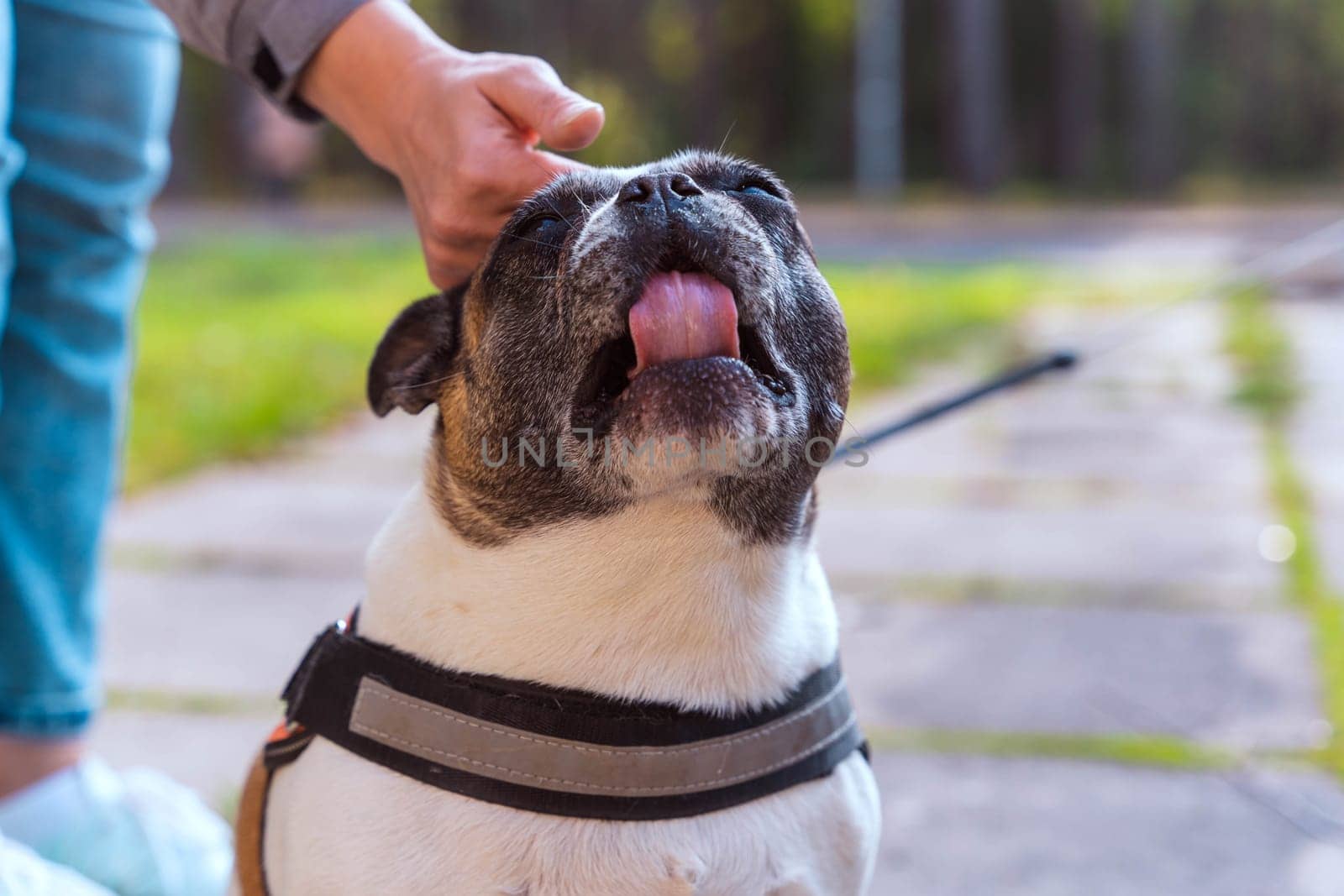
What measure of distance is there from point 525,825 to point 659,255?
0.68 m

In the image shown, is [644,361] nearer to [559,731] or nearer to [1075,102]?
[559,731]

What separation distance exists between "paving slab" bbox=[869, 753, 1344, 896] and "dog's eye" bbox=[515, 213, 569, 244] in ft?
4.01

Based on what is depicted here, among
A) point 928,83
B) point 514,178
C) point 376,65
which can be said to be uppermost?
point 376,65

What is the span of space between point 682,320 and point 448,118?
430 mm

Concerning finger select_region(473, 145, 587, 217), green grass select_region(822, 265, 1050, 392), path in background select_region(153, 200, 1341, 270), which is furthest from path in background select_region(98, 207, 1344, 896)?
path in background select_region(153, 200, 1341, 270)

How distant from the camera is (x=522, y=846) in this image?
164 cm

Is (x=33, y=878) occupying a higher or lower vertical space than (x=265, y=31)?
lower

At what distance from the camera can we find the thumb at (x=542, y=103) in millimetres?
1794

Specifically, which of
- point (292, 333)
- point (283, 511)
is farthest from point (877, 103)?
point (283, 511)

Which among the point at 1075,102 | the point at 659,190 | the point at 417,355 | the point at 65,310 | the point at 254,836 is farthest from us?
the point at 1075,102

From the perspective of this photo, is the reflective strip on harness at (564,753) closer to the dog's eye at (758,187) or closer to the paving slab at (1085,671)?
the dog's eye at (758,187)

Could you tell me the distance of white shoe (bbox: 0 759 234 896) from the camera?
2291mm

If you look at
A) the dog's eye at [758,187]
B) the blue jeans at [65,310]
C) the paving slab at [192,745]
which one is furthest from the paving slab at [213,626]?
the dog's eye at [758,187]

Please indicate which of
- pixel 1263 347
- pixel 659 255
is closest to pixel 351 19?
pixel 659 255
